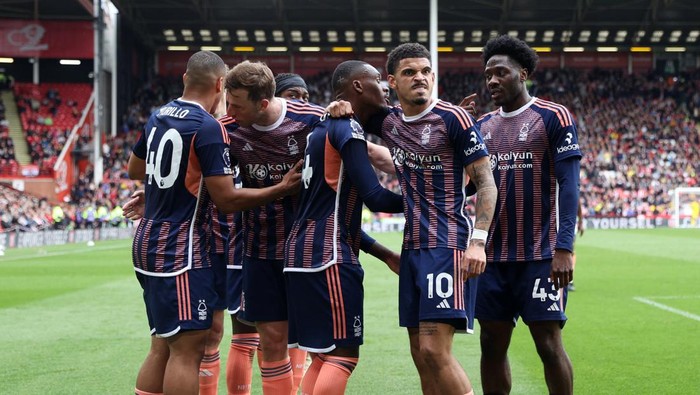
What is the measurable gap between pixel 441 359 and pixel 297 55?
49.9 m

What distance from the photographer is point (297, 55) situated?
53688mm

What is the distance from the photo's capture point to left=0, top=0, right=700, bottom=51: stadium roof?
147 feet

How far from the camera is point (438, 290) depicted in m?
4.85

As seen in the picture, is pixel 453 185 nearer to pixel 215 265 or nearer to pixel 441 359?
pixel 441 359

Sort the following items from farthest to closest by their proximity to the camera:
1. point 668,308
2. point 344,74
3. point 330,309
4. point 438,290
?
1. point 668,308
2. point 344,74
3. point 330,309
4. point 438,290

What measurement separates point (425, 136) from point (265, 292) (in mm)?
1417

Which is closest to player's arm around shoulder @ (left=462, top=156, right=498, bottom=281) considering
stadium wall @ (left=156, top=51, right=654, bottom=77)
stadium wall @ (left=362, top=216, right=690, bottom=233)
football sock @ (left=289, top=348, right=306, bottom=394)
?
football sock @ (left=289, top=348, right=306, bottom=394)

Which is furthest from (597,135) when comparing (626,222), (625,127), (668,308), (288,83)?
(288,83)

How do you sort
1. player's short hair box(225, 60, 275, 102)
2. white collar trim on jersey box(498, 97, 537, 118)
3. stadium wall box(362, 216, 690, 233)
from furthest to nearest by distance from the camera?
stadium wall box(362, 216, 690, 233) → white collar trim on jersey box(498, 97, 537, 118) → player's short hair box(225, 60, 275, 102)

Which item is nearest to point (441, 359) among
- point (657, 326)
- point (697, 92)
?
point (657, 326)

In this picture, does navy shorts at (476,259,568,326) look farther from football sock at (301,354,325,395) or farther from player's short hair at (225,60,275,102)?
player's short hair at (225,60,275,102)

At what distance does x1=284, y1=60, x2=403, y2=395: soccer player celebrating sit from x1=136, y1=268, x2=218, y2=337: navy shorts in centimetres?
49

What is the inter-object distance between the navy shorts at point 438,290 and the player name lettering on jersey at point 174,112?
151 centimetres

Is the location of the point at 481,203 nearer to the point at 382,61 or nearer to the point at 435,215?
the point at 435,215
